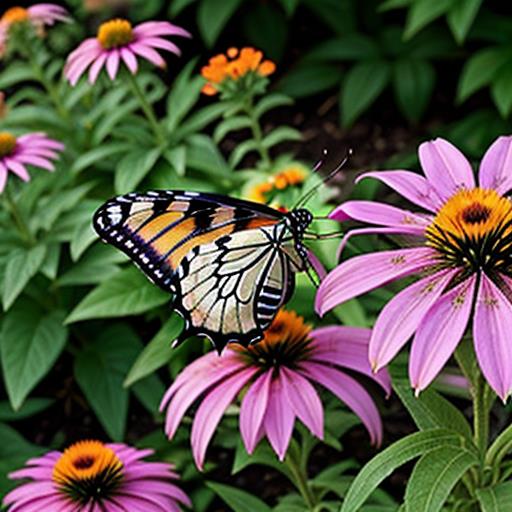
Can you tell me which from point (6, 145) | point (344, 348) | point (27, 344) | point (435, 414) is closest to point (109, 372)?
point (27, 344)

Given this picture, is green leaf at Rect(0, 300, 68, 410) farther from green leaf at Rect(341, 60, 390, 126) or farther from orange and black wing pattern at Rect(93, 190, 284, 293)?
green leaf at Rect(341, 60, 390, 126)

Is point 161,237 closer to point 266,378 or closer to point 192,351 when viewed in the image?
point 266,378

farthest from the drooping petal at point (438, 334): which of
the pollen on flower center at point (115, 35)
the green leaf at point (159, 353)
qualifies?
the pollen on flower center at point (115, 35)

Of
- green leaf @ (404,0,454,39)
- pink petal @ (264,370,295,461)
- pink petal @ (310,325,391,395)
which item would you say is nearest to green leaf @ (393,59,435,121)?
green leaf @ (404,0,454,39)

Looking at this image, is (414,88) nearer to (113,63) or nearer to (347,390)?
(113,63)

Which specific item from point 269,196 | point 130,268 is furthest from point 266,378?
point 130,268
